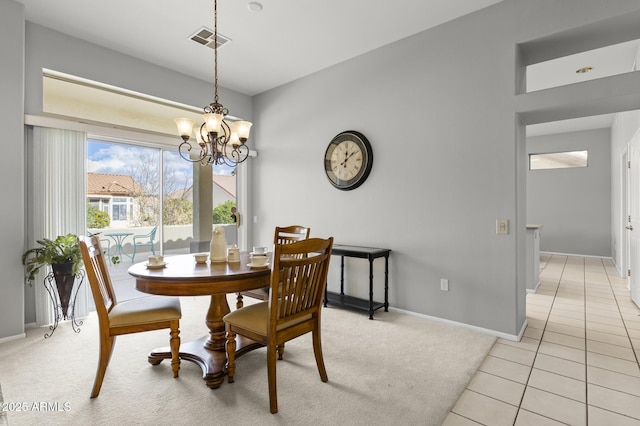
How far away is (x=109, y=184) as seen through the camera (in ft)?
13.0

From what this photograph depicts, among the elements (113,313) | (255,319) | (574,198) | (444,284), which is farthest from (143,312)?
(574,198)

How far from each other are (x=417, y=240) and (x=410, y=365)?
142cm

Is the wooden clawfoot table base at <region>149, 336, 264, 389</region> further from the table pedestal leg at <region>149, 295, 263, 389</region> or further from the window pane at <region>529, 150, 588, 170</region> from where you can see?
the window pane at <region>529, 150, 588, 170</region>

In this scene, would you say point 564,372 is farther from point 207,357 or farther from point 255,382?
point 207,357

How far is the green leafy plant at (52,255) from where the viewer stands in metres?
3.00

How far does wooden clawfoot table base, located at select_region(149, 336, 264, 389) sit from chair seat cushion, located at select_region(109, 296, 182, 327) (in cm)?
39

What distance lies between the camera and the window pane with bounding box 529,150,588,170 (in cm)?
750

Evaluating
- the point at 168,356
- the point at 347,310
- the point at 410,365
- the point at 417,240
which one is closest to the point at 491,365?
the point at 410,365

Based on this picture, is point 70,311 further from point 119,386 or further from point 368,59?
point 368,59

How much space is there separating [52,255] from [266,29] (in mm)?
3007

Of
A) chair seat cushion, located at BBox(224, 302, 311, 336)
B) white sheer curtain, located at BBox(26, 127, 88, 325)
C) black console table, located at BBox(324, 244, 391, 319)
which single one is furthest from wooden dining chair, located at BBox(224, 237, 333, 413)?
white sheer curtain, located at BBox(26, 127, 88, 325)

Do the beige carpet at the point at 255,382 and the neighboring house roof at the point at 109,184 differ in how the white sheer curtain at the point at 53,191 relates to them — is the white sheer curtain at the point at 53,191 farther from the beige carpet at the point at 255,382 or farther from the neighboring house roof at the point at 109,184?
the beige carpet at the point at 255,382

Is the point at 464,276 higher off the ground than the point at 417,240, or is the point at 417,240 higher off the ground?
the point at 417,240

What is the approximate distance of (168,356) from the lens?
242 centimetres
